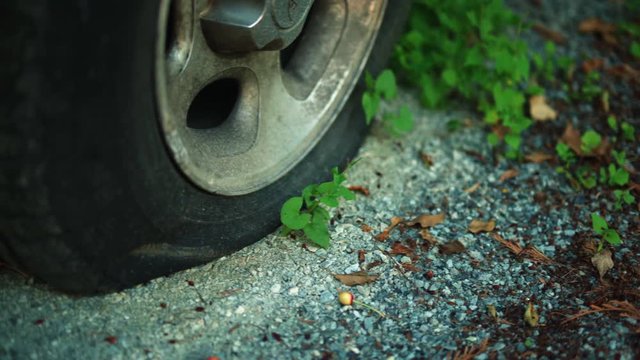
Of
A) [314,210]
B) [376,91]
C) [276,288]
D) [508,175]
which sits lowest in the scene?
[508,175]

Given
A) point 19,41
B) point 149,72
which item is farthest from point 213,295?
point 19,41

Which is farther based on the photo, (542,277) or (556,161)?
(556,161)

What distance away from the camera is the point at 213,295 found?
2363 millimetres

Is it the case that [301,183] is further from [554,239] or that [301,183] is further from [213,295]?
[554,239]

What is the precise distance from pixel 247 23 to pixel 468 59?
Result: 4.13 ft

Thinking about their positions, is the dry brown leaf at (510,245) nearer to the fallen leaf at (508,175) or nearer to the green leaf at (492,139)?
the fallen leaf at (508,175)

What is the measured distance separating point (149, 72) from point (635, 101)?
241 centimetres

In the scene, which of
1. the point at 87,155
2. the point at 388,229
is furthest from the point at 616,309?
the point at 87,155

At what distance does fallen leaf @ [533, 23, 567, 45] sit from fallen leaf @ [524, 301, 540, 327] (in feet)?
6.42

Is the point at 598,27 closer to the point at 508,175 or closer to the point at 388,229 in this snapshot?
the point at 508,175

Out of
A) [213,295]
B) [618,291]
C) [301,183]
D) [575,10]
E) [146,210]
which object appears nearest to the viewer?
[146,210]

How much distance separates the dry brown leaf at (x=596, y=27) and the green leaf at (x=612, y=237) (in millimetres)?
1733

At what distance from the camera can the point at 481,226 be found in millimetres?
2822

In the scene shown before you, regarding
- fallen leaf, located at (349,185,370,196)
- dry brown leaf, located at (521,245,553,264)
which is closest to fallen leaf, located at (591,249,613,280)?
dry brown leaf, located at (521,245,553,264)
